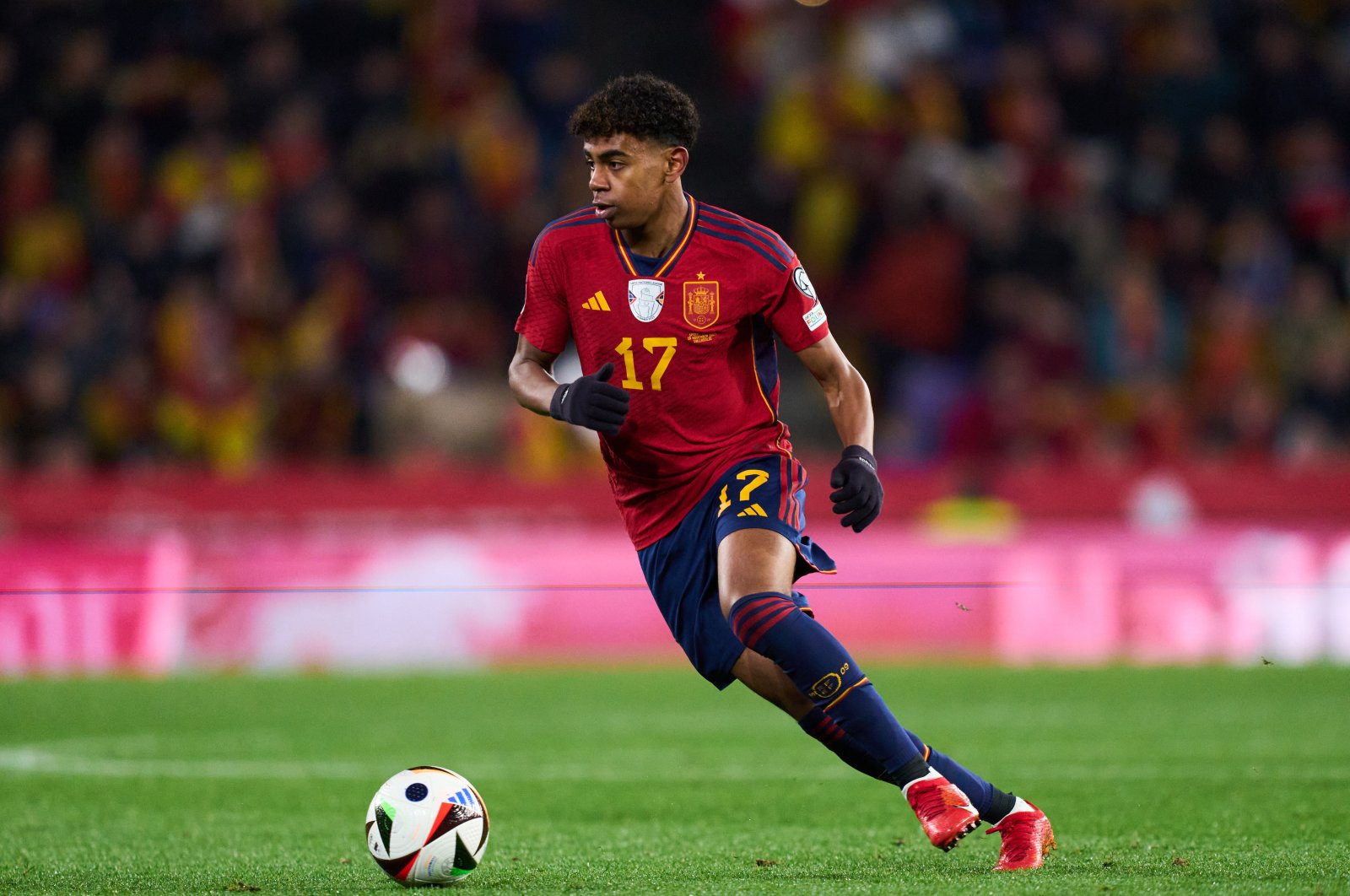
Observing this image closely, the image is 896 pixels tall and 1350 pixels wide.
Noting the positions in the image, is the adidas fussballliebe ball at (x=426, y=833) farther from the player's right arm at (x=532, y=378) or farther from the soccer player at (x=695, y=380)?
the player's right arm at (x=532, y=378)

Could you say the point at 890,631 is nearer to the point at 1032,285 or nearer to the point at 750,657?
the point at 1032,285

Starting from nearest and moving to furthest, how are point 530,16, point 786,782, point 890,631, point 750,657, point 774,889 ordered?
point 774,889 → point 750,657 → point 786,782 → point 890,631 → point 530,16

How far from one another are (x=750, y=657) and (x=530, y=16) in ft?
42.0

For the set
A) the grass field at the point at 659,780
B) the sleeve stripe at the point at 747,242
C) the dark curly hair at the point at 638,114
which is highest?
the dark curly hair at the point at 638,114

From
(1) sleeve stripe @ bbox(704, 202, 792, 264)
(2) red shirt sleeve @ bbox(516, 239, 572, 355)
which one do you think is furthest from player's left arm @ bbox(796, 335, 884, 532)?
(2) red shirt sleeve @ bbox(516, 239, 572, 355)

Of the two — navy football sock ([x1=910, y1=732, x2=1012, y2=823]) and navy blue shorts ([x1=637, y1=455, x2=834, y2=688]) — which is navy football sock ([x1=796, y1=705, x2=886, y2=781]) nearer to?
navy football sock ([x1=910, y1=732, x2=1012, y2=823])

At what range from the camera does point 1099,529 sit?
13039 millimetres

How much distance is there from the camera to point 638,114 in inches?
212

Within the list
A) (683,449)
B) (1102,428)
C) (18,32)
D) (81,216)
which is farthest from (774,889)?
(18,32)

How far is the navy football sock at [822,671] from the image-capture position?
508 centimetres

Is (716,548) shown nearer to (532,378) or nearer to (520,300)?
(532,378)

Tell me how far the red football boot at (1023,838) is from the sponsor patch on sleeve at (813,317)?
1.46 meters

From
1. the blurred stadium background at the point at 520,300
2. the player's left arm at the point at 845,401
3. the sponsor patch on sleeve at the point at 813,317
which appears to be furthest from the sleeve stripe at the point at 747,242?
the blurred stadium background at the point at 520,300

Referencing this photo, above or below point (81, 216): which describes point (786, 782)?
below
